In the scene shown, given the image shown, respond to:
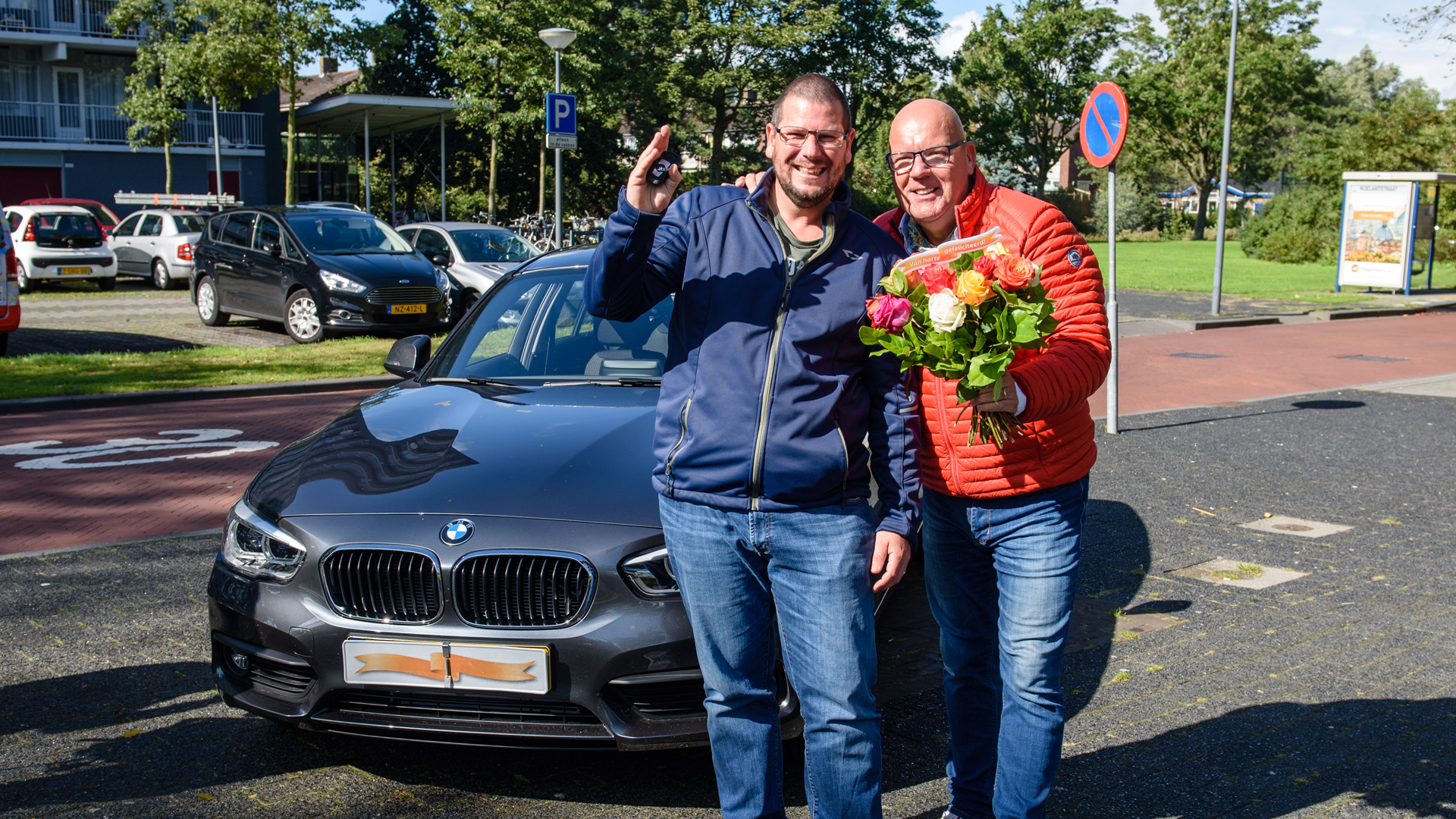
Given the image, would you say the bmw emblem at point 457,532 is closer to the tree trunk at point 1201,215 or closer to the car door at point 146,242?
the car door at point 146,242

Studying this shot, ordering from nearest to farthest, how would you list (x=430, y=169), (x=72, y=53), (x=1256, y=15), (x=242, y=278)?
(x=242, y=278), (x=72, y=53), (x=430, y=169), (x=1256, y=15)

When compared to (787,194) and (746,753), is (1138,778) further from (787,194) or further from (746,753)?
(787,194)

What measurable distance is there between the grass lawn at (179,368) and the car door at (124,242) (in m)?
12.7

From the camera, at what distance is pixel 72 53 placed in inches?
1639

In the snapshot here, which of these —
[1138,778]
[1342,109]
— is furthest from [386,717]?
[1342,109]

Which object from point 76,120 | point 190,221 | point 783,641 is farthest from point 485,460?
point 76,120

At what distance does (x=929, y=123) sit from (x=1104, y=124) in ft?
24.3

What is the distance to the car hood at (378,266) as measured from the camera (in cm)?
1537

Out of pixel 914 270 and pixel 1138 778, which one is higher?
pixel 914 270

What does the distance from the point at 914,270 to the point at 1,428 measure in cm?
942

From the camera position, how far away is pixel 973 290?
8.27 ft

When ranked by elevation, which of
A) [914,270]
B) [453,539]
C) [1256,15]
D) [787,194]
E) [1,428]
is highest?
[1256,15]

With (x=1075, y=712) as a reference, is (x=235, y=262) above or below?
above

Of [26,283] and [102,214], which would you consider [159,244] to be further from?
[102,214]
